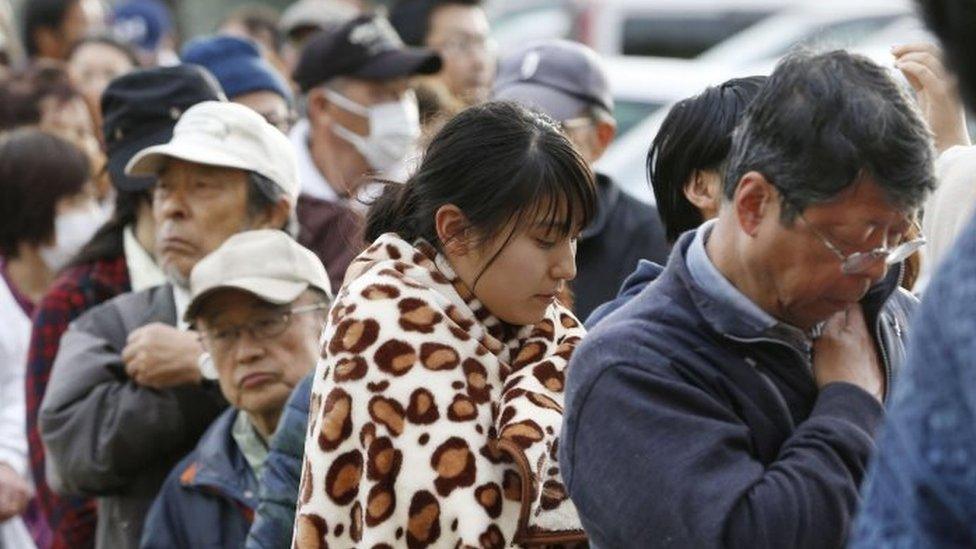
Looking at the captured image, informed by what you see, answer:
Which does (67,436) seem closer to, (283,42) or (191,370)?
(191,370)

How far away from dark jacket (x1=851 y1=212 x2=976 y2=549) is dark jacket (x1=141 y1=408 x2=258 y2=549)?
8.74 ft

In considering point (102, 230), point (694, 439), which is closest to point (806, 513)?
point (694, 439)

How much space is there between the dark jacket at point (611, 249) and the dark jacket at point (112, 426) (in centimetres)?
98

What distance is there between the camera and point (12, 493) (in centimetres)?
600

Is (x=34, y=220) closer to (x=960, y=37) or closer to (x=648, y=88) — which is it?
(x=960, y=37)

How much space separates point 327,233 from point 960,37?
13.0 feet

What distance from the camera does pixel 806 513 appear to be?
287cm

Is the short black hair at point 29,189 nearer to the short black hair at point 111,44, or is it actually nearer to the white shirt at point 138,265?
the white shirt at point 138,265

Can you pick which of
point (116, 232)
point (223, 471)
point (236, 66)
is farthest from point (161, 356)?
point (236, 66)

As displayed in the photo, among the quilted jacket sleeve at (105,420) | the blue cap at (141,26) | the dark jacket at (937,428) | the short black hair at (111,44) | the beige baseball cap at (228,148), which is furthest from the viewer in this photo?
the blue cap at (141,26)

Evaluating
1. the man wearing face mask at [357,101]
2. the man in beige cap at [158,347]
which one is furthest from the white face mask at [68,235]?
the man in beige cap at [158,347]

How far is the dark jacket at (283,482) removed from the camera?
13.6ft

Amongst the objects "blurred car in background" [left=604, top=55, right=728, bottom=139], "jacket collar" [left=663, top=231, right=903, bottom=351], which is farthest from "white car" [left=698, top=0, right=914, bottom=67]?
"jacket collar" [left=663, top=231, right=903, bottom=351]

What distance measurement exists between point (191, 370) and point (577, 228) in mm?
1749
